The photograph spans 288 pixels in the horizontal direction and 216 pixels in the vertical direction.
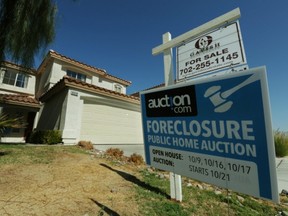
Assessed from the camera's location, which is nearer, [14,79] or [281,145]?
[281,145]

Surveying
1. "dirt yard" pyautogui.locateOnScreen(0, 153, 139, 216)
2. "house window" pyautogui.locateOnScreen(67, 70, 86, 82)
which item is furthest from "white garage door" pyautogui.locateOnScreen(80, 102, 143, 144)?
"house window" pyautogui.locateOnScreen(67, 70, 86, 82)

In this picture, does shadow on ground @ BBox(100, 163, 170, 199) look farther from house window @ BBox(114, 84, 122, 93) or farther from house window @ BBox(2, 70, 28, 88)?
house window @ BBox(2, 70, 28, 88)

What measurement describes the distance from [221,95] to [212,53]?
3.93 feet

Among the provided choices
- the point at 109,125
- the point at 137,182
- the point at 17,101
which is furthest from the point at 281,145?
the point at 17,101

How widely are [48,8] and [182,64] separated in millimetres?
7582

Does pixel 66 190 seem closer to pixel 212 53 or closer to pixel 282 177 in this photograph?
pixel 212 53

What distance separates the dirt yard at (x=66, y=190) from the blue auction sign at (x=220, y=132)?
1.63 meters

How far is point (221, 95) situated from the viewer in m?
1.81

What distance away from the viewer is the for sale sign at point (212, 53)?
2492 mm

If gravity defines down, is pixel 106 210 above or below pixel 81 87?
below

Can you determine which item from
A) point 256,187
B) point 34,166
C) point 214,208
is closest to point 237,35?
point 256,187

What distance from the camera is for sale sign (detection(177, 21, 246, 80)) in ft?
8.18

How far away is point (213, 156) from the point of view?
1884 millimetres

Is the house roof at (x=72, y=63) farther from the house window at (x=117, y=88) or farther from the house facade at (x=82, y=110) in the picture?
the house window at (x=117, y=88)
